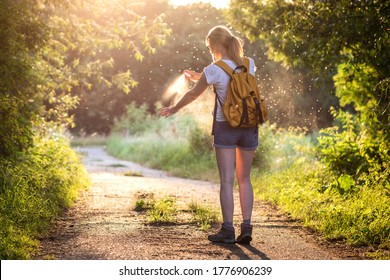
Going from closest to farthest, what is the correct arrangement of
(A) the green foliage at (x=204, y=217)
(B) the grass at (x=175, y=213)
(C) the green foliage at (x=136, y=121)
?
1. (A) the green foliage at (x=204, y=217)
2. (B) the grass at (x=175, y=213)
3. (C) the green foliage at (x=136, y=121)

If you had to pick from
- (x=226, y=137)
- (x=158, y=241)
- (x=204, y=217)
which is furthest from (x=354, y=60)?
(x=158, y=241)

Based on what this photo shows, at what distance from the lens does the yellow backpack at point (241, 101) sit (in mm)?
5898

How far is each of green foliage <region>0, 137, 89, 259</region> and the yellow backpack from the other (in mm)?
2144

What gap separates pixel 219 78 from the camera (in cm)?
598

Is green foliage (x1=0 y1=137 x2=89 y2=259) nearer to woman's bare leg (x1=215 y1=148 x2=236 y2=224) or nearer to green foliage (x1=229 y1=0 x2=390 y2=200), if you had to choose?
woman's bare leg (x1=215 y1=148 x2=236 y2=224)

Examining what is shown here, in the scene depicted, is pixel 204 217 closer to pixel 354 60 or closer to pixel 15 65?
pixel 354 60

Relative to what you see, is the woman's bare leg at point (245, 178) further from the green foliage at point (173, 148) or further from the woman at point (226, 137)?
the green foliage at point (173, 148)

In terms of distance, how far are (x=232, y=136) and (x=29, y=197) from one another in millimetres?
2677

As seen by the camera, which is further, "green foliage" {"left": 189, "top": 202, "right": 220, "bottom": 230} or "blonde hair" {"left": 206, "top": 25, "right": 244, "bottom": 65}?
"green foliage" {"left": 189, "top": 202, "right": 220, "bottom": 230}

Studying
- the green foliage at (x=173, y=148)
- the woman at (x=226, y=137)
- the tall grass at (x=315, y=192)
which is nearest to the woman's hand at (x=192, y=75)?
the woman at (x=226, y=137)

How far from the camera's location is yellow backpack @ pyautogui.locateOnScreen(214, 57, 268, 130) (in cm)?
590

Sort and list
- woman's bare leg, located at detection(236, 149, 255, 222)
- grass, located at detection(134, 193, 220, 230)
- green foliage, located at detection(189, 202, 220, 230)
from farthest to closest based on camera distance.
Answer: grass, located at detection(134, 193, 220, 230) < green foliage, located at detection(189, 202, 220, 230) < woman's bare leg, located at detection(236, 149, 255, 222)

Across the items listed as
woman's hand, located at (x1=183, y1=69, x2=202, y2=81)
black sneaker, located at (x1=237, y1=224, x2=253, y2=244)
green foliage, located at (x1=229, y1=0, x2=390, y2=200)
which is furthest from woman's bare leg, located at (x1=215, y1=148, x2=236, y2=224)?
green foliage, located at (x1=229, y1=0, x2=390, y2=200)
